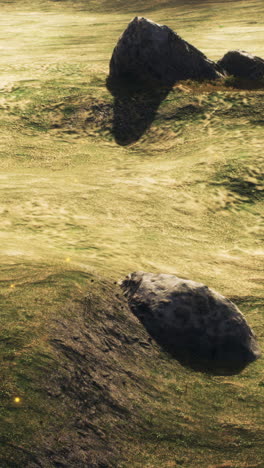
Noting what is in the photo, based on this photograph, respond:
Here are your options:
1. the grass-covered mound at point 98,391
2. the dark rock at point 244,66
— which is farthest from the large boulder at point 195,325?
the dark rock at point 244,66

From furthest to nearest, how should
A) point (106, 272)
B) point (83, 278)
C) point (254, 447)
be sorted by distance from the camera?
point (106, 272) < point (83, 278) < point (254, 447)

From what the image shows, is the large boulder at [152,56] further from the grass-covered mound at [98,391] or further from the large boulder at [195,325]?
the grass-covered mound at [98,391]

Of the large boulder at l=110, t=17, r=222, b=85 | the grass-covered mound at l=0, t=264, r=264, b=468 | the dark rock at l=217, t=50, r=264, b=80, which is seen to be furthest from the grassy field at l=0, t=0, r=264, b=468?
the dark rock at l=217, t=50, r=264, b=80

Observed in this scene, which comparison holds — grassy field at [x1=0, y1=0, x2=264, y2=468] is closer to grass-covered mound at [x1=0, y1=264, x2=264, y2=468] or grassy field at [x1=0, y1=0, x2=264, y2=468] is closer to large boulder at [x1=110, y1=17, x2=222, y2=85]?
grass-covered mound at [x1=0, y1=264, x2=264, y2=468]

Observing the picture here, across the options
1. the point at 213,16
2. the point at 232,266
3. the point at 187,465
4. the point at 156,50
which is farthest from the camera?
the point at 213,16

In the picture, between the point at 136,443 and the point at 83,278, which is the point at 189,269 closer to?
the point at 83,278

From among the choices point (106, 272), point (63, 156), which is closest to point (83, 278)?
point (106, 272)

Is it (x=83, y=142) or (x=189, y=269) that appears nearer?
(x=189, y=269)
